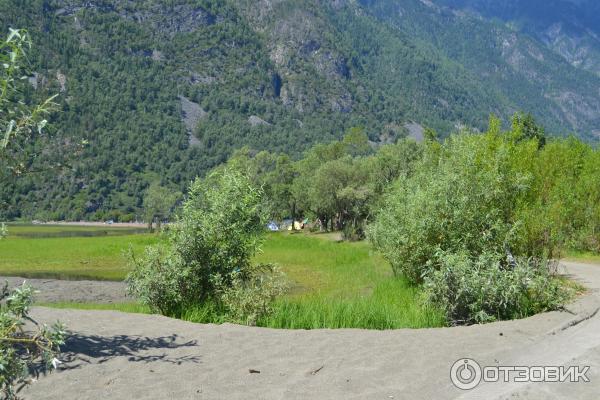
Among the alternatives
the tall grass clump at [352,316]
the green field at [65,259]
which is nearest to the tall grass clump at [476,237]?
the tall grass clump at [352,316]

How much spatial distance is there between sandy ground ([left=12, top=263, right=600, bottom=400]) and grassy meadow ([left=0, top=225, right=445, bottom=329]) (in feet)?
6.13

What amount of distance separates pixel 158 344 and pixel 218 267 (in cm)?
579

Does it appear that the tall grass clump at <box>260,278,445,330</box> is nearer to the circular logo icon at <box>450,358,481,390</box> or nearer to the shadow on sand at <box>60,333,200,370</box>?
the shadow on sand at <box>60,333,200,370</box>

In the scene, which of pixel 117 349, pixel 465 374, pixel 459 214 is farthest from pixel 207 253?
pixel 465 374

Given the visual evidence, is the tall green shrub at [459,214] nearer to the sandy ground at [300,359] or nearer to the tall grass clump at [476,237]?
the tall grass clump at [476,237]

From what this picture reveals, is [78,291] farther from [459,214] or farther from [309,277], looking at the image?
[459,214]

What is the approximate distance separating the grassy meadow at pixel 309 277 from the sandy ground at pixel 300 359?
1.87 m

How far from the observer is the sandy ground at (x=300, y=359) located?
8.22 m

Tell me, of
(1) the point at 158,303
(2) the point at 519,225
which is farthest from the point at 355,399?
(2) the point at 519,225

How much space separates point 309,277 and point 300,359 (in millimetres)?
23188

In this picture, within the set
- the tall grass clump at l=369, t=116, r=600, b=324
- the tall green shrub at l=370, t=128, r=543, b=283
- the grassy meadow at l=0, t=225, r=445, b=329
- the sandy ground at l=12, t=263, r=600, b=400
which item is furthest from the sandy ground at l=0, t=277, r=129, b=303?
the tall grass clump at l=369, t=116, r=600, b=324

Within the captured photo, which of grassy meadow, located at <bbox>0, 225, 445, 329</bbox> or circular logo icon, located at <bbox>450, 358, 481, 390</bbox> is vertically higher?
circular logo icon, located at <bbox>450, 358, 481, 390</bbox>

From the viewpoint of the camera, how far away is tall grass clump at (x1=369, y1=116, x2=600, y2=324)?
15.0 meters

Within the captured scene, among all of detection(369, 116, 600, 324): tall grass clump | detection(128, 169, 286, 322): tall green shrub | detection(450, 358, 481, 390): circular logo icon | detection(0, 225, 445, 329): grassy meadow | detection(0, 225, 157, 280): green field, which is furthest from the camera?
detection(0, 225, 157, 280): green field
